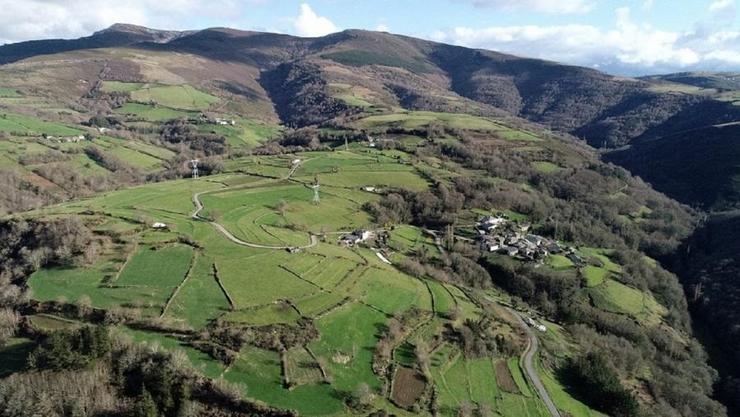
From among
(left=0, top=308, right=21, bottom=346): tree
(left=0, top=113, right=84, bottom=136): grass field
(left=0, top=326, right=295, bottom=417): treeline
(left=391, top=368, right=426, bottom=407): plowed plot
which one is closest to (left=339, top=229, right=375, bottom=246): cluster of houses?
(left=391, top=368, right=426, bottom=407): plowed plot

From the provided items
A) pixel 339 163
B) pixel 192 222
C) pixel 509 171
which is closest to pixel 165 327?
pixel 192 222

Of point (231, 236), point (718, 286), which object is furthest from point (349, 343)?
point (718, 286)

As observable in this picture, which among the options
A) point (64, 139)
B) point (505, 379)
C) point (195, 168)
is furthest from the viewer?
point (64, 139)

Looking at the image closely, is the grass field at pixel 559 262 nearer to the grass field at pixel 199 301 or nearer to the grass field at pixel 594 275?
the grass field at pixel 594 275

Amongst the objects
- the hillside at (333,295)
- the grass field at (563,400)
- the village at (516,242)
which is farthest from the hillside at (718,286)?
the grass field at (563,400)

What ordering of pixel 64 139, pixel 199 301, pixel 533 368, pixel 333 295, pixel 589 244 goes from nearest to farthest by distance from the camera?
1. pixel 199 301
2. pixel 533 368
3. pixel 333 295
4. pixel 589 244
5. pixel 64 139

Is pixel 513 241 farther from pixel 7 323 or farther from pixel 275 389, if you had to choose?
pixel 7 323

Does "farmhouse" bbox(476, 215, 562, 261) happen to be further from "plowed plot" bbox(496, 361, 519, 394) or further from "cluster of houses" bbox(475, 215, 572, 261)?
"plowed plot" bbox(496, 361, 519, 394)
